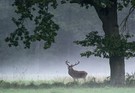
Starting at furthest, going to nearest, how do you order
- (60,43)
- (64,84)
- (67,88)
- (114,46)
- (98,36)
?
1. (60,43)
2. (98,36)
3. (114,46)
4. (64,84)
5. (67,88)

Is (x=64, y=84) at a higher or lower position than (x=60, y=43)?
lower

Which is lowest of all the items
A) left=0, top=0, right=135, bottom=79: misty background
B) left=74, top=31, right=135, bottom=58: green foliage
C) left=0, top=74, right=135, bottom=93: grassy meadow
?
left=0, top=74, right=135, bottom=93: grassy meadow

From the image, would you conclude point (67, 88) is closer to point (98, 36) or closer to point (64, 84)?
point (64, 84)

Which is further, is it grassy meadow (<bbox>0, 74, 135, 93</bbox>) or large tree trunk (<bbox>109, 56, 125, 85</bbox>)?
large tree trunk (<bbox>109, 56, 125, 85</bbox>)

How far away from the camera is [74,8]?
149 feet

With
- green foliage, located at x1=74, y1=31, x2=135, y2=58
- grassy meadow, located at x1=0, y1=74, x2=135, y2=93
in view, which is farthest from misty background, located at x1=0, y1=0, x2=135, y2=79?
grassy meadow, located at x1=0, y1=74, x2=135, y2=93

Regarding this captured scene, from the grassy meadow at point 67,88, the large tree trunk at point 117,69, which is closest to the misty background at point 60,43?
the large tree trunk at point 117,69

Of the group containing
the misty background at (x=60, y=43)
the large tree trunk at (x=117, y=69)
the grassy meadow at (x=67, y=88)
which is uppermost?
the misty background at (x=60, y=43)

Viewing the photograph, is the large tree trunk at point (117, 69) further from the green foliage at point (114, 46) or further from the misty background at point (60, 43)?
the misty background at point (60, 43)

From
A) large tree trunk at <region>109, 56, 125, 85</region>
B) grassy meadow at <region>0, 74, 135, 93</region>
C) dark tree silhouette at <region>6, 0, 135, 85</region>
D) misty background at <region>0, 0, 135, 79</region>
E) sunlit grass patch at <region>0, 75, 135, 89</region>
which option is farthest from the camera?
misty background at <region>0, 0, 135, 79</region>

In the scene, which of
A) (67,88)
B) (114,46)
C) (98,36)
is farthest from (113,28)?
(67,88)

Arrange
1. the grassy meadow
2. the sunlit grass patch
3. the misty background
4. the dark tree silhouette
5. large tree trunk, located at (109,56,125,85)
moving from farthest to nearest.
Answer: the misty background → large tree trunk, located at (109,56,125,85) → the dark tree silhouette → the sunlit grass patch → the grassy meadow

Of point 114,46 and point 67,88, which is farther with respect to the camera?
point 114,46

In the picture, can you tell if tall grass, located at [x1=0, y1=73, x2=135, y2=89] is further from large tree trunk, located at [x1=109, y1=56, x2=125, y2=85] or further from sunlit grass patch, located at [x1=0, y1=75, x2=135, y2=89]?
large tree trunk, located at [x1=109, y1=56, x2=125, y2=85]
